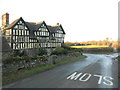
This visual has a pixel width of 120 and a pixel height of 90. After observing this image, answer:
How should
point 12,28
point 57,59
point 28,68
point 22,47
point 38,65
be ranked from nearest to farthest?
point 28,68, point 38,65, point 57,59, point 12,28, point 22,47

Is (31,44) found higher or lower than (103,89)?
higher

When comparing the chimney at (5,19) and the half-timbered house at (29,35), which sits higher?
the chimney at (5,19)

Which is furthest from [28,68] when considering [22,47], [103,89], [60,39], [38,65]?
[60,39]

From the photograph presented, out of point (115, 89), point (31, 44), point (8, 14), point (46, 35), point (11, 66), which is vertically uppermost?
point (8, 14)

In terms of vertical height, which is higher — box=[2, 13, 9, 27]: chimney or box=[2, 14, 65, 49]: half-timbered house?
box=[2, 13, 9, 27]: chimney

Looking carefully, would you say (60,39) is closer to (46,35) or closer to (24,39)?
(46,35)

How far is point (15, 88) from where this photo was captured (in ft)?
31.5

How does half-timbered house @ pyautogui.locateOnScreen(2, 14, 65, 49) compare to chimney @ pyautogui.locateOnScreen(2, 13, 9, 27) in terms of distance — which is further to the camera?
chimney @ pyautogui.locateOnScreen(2, 13, 9, 27)

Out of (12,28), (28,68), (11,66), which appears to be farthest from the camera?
(12,28)

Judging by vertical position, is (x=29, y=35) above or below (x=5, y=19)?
below

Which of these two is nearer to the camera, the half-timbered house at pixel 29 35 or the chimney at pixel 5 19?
the half-timbered house at pixel 29 35

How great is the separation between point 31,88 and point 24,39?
25398 mm

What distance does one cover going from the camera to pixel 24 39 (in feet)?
109

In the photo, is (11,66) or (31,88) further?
(11,66)
